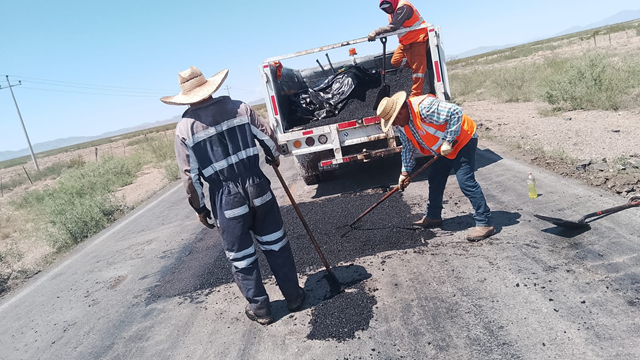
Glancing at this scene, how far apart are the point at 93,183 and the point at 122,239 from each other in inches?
392

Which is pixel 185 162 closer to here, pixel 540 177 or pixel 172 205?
pixel 540 177

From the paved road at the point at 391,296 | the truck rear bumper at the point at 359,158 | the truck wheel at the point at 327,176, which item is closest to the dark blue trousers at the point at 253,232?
the paved road at the point at 391,296

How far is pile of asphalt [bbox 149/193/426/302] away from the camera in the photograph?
4.24 metres

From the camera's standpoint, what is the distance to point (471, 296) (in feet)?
10.1

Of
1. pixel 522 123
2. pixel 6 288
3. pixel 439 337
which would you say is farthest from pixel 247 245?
pixel 522 123

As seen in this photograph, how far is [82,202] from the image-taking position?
10.8 metres

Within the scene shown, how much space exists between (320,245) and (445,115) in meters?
1.86

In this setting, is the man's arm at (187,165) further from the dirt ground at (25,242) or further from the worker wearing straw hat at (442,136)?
the dirt ground at (25,242)

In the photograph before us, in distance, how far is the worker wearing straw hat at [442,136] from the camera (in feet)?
12.5

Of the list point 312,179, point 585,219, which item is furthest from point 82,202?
point 585,219

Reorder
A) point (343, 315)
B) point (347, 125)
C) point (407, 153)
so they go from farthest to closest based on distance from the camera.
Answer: point (347, 125), point (407, 153), point (343, 315)

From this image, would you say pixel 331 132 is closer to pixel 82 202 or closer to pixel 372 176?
pixel 372 176

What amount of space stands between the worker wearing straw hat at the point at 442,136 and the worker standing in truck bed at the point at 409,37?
7.98 feet

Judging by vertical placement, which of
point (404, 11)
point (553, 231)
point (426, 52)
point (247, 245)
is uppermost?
point (404, 11)
